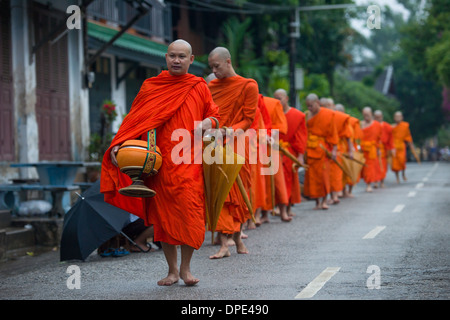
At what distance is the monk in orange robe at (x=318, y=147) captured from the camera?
15094 mm

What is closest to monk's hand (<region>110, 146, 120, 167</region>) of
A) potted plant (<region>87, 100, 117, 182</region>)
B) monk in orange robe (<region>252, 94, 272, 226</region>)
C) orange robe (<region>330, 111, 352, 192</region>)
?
monk in orange robe (<region>252, 94, 272, 226</region>)

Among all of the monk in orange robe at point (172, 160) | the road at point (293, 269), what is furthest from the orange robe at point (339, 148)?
the monk in orange robe at point (172, 160)

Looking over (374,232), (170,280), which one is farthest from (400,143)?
(170,280)

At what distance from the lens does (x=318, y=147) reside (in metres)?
15.2

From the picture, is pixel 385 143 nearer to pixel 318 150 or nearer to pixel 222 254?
pixel 318 150

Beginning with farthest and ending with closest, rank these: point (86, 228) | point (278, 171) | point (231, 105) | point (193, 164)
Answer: point (278, 171)
point (231, 105)
point (86, 228)
point (193, 164)

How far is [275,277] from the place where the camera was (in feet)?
23.1

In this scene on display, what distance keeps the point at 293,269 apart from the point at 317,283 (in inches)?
34.4

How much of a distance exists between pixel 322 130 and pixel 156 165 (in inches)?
356

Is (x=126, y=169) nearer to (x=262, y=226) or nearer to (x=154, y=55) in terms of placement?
(x=262, y=226)

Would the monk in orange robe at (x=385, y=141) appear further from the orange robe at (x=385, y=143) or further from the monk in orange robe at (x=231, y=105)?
the monk in orange robe at (x=231, y=105)

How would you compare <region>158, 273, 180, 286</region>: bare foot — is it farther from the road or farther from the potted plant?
the potted plant

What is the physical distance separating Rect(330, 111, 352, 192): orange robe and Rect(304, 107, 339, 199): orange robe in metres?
0.47

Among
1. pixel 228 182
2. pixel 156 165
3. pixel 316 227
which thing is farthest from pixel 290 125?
pixel 156 165
